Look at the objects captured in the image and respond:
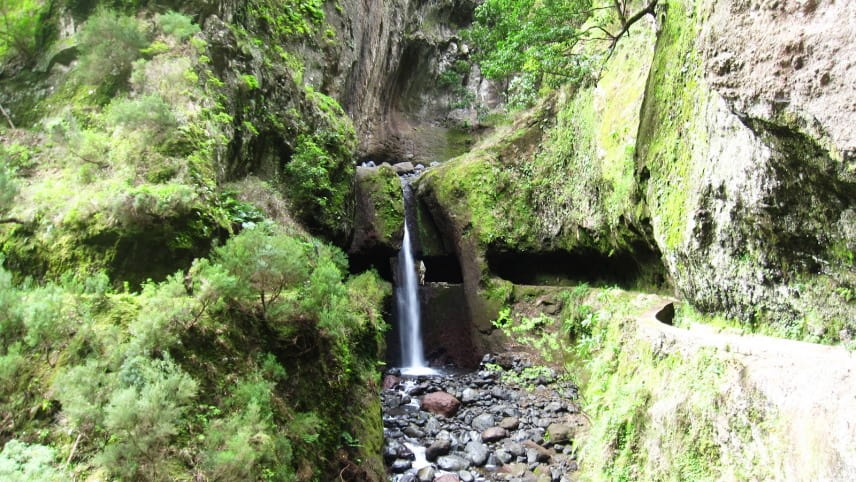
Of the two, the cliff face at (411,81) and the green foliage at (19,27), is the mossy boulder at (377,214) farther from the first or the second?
the green foliage at (19,27)

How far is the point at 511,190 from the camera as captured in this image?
49.5 ft

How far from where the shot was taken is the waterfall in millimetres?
14422

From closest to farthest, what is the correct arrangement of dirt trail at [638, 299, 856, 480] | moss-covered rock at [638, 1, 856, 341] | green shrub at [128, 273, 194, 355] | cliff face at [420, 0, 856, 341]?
dirt trail at [638, 299, 856, 480] < green shrub at [128, 273, 194, 355] < cliff face at [420, 0, 856, 341] < moss-covered rock at [638, 1, 856, 341]

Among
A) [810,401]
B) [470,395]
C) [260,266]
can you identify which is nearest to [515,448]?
[470,395]

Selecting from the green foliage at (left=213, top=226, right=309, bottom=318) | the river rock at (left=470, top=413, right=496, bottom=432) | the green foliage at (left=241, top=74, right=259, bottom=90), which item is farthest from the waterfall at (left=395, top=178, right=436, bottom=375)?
the green foliage at (left=213, top=226, right=309, bottom=318)

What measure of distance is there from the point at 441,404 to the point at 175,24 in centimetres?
848

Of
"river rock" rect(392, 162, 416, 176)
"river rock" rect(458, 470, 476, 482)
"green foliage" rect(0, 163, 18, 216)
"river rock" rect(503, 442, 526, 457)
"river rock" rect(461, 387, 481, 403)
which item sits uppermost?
"river rock" rect(392, 162, 416, 176)

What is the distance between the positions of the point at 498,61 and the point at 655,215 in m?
4.84

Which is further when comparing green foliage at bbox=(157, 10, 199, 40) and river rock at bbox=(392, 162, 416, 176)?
river rock at bbox=(392, 162, 416, 176)

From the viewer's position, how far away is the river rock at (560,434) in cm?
833

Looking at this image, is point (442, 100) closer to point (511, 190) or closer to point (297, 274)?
point (511, 190)

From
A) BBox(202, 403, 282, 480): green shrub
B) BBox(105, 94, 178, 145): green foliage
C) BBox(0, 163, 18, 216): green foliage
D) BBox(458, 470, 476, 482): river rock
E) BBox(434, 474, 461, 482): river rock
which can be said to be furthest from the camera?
BBox(458, 470, 476, 482): river rock

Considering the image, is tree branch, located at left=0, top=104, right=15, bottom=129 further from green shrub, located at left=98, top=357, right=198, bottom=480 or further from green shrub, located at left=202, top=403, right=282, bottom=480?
green shrub, located at left=202, top=403, right=282, bottom=480

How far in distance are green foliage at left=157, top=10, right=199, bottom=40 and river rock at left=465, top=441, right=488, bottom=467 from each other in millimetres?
8184
